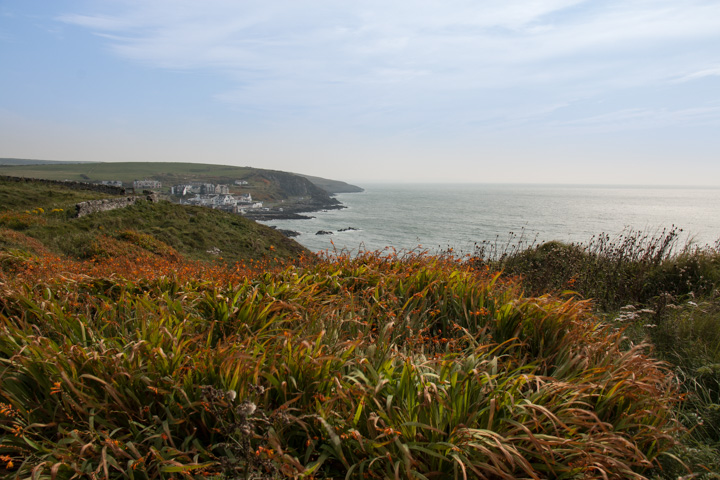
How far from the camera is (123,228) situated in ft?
66.8

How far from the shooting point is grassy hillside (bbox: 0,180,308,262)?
1580 centimetres

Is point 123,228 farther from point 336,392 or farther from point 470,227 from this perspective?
point 470,227

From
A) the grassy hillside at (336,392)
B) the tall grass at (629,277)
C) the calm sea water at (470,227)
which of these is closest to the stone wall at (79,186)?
the calm sea water at (470,227)

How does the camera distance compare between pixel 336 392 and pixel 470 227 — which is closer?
pixel 336 392

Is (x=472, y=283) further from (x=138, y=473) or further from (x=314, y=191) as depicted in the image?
(x=314, y=191)

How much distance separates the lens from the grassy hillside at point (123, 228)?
51.9 feet

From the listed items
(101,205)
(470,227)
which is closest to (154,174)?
(470,227)

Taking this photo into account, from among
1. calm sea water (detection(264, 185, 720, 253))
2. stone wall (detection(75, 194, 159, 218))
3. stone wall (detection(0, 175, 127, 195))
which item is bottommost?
calm sea water (detection(264, 185, 720, 253))

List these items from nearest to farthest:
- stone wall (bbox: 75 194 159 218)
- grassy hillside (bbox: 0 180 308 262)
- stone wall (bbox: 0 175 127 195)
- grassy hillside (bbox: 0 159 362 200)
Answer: grassy hillside (bbox: 0 180 308 262) → stone wall (bbox: 75 194 159 218) → stone wall (bbox: 0 175 127 195) → grassy hillside (bbox: 0 159 362 200)

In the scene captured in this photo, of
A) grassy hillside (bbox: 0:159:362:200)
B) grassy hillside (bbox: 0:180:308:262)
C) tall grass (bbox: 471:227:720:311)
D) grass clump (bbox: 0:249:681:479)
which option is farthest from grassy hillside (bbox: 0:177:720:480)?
grassy hillside (bbox: 0:159:362:200)

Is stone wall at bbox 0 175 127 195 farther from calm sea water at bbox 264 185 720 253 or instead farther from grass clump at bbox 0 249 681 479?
grass clump at bbox 0 249 681 479

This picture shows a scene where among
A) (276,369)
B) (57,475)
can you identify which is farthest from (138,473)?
(276,369)

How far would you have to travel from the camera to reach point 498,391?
2643 millimetres

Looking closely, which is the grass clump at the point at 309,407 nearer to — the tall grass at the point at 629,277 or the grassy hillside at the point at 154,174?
the tall grass at the point at 629,277
